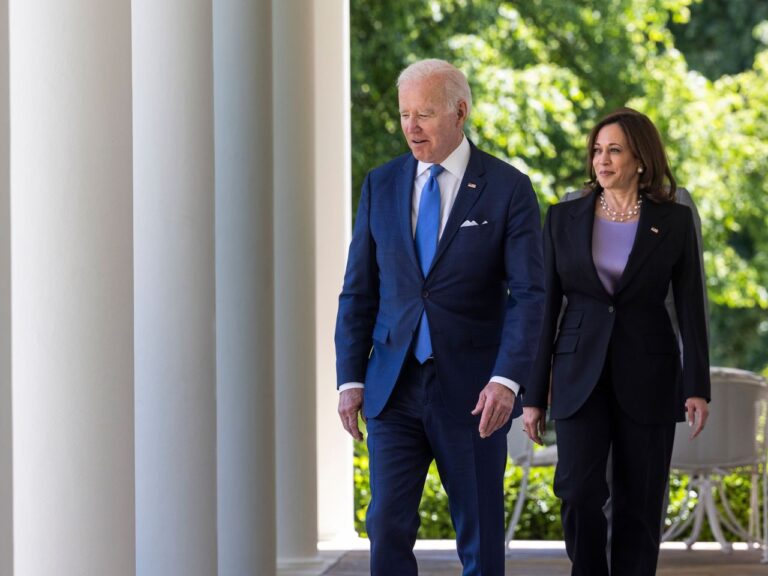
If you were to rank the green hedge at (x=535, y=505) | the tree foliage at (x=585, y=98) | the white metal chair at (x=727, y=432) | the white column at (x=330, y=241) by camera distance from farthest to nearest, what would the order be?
the tree foliage at (x=585, y=98)
the green hedge at (x=535, y=505)
the white column at (x=330, y=241)
the white metal chair at (x=727, y=432)

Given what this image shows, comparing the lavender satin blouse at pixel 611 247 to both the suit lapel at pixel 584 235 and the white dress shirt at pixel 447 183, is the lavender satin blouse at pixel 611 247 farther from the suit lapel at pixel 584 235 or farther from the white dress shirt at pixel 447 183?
the white dress shirt at pixel 447 183

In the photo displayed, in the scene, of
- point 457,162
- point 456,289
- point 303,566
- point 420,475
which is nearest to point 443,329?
point 456,289

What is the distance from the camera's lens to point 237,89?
288 inches

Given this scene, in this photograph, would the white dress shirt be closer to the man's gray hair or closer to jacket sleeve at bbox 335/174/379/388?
jacket sleeve at bbox 335/174/379/388

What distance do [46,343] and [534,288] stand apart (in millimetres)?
1831

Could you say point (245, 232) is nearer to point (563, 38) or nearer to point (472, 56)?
point (472, 56)

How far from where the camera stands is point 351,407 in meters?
5.37

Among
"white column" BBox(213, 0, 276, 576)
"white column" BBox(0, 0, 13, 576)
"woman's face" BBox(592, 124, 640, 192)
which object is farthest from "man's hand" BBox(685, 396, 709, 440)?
"white column" BBox(0, 0, 13, 576)

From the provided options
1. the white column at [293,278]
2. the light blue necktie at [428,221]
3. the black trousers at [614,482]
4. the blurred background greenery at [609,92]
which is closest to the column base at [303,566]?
the white column at [293,278]

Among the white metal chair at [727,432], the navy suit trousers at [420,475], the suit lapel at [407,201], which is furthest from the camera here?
the white metal chair at [727,432]

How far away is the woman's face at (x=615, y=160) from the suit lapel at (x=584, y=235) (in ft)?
0.37

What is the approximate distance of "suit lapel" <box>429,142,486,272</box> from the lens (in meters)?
5.31

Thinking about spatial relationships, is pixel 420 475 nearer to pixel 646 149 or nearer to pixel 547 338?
pixel 547 338

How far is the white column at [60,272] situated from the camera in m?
4.12
